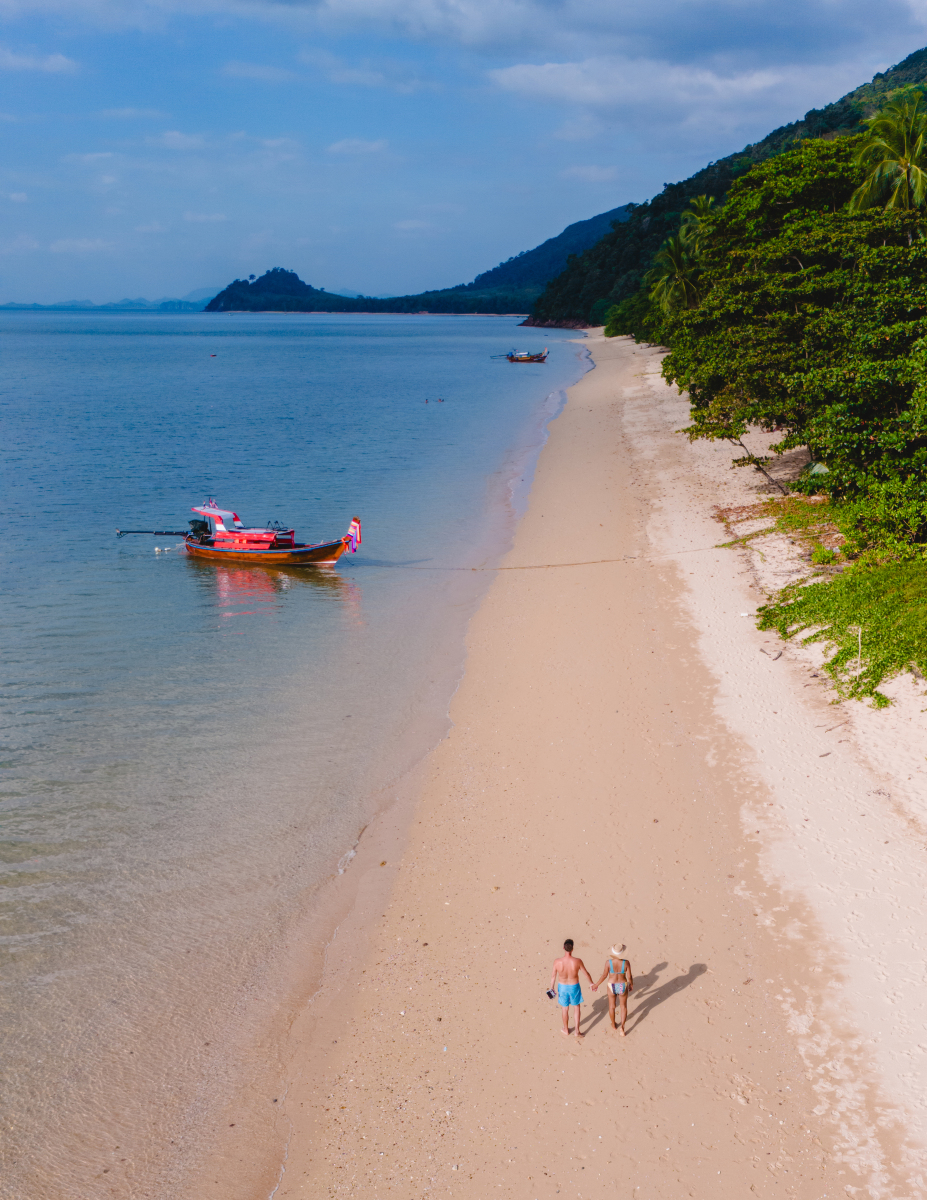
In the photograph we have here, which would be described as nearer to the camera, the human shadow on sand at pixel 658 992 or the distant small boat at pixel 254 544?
the human shadow on sand at pixel 658 992

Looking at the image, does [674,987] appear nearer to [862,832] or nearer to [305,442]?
[862,832]

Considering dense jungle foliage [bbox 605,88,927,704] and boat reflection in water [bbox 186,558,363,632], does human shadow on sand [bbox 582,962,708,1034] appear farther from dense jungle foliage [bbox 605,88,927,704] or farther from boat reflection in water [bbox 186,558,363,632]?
boat reflection in water [bbox 186,558,363,632]

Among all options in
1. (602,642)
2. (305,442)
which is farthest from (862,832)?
(305,442)

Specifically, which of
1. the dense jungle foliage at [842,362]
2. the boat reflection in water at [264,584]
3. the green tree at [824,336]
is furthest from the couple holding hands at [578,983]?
the boat reflection in water at [264,584]

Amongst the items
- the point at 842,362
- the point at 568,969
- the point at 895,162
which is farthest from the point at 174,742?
the point at 895,162

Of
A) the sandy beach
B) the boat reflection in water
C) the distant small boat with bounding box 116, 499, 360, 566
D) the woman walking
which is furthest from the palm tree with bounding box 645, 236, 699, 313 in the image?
the woman walking

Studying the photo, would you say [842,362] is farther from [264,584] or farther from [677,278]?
[677,278]

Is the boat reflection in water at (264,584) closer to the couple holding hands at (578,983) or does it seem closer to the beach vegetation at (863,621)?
the beach vegetation at (863,621)
